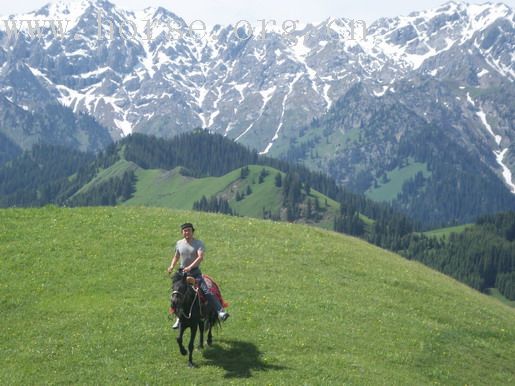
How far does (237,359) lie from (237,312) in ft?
18.3

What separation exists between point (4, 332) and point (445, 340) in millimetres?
22616

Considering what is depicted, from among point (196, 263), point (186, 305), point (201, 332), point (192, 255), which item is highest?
point (192, 255)

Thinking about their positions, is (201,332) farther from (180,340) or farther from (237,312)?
(237,312)

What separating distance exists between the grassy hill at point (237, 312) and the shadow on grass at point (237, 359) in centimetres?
8

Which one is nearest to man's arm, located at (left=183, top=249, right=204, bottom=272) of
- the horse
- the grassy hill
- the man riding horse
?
the man riding horse

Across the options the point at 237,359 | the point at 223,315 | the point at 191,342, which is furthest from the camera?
the point at 237,359

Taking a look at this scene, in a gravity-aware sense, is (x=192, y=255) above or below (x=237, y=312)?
above

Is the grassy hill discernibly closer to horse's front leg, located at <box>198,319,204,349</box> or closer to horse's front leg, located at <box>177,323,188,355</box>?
horse's front leg, located at <box>198,319,204,349</box>

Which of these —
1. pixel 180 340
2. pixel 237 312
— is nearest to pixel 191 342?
pixel 180 340

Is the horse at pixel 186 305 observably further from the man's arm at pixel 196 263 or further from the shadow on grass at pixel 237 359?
the shadow on grass at pixel 237 359

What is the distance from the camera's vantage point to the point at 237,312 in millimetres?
34656

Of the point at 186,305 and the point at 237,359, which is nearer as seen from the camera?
the point at 186,305

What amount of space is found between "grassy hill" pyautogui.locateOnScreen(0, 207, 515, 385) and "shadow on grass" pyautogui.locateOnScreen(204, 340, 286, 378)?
81 mm

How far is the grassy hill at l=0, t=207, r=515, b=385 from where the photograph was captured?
28.7 meters
